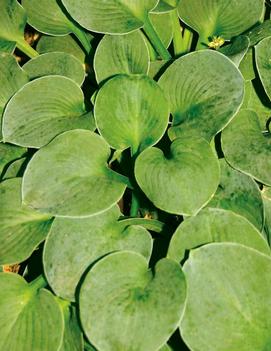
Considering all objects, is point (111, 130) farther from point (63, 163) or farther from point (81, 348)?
point (81, 348)

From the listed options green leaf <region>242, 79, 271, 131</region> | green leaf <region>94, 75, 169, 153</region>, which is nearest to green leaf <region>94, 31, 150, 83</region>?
green leaf <region>94, 75, 169, 153</region>

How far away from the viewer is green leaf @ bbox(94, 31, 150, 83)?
3.66 feet

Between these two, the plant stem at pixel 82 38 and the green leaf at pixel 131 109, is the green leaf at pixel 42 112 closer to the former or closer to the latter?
the green leaf at pixel 131 109

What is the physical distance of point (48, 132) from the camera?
1.05 meters

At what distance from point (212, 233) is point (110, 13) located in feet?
1.70

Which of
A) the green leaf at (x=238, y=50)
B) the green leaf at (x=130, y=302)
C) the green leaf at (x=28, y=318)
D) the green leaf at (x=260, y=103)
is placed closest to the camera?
the green leaf at (x=130, y=302)

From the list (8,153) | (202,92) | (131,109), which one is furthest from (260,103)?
(8,153)

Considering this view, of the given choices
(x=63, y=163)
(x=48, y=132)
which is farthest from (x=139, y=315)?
(x=48, y=132)

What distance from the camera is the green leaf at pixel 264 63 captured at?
1.05 metres

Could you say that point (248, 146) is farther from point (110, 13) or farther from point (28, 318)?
point (28, 318)

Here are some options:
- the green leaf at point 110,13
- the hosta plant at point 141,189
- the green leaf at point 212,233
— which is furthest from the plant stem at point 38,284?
the green leaf at point 110,13

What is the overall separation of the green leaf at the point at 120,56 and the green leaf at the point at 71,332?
465 millimetres

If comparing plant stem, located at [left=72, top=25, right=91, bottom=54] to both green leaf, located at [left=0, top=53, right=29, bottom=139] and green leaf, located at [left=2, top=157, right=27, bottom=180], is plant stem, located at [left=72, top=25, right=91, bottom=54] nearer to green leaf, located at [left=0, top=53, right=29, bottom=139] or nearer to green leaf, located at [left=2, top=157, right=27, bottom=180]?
green leaf, located at [left=0, top=53, right=29, bottom=139]

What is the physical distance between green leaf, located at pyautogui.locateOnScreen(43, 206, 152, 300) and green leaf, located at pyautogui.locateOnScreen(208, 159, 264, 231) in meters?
0.16
